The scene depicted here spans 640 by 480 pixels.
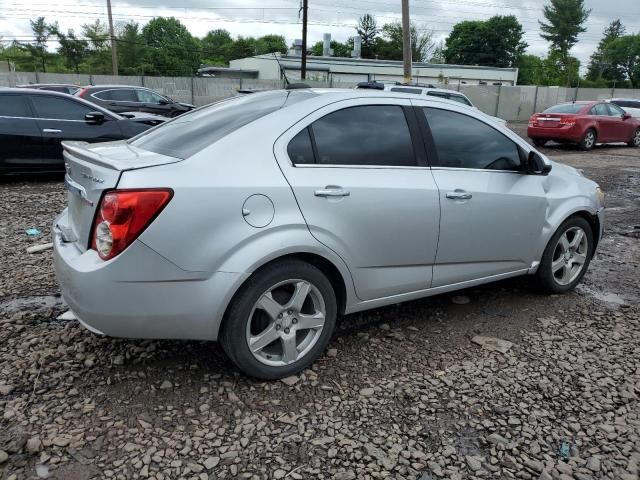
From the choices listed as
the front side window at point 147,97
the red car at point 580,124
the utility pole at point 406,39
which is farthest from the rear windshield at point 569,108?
the front side window at point 147,97

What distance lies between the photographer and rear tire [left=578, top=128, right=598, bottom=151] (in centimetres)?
1570

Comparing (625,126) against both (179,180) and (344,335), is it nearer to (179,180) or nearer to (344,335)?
(344,335)

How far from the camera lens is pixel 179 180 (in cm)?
261

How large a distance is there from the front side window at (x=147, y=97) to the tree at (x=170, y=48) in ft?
114

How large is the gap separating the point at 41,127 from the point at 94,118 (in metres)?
0.79

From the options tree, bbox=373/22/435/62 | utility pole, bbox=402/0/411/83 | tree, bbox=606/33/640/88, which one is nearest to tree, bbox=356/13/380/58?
tree, bbox=373/22/435/62

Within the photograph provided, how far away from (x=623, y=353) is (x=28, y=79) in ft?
94.8

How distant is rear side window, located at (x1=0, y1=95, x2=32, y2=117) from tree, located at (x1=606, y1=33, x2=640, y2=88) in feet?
313

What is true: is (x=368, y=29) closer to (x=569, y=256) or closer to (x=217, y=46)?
→ (x=217, y=46)

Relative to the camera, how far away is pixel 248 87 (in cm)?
2625

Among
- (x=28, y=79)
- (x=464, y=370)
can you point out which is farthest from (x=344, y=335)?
(x=28, y=79)

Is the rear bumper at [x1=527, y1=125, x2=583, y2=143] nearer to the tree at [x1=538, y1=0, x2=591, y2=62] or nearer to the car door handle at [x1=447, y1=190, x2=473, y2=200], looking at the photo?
the car door handle at [x1=447, y1=190, x2=473, y2=200]

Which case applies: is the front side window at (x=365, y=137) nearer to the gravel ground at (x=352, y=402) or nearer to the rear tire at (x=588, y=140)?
the gravel ground at (x=352, y=402)

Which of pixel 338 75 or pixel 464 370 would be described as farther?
pixel 338 75
